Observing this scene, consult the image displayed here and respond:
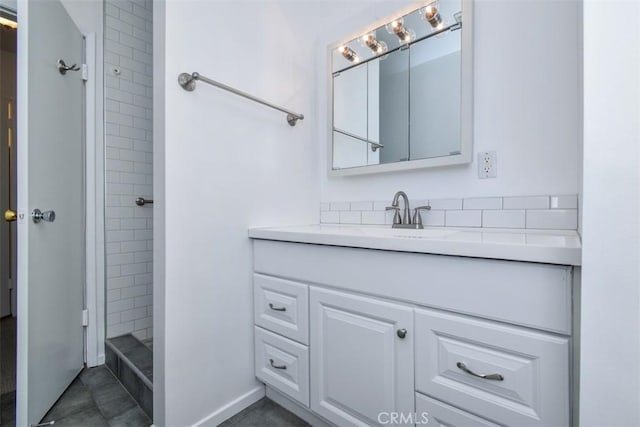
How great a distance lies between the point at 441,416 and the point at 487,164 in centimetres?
99

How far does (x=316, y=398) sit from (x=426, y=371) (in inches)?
20.3

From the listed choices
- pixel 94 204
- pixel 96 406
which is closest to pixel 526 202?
pixel 96 406

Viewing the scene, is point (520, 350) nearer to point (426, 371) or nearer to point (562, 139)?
point (426, 371)

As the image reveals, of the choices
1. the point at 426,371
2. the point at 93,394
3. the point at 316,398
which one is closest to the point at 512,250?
the point at 426,371

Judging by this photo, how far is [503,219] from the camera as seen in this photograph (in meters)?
1.27

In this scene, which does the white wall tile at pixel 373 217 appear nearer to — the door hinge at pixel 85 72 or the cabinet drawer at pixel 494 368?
the cabinet drawer at pixel 494 368

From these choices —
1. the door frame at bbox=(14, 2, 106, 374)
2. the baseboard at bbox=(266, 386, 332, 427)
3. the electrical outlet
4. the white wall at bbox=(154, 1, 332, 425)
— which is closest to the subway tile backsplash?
the electrical outlet

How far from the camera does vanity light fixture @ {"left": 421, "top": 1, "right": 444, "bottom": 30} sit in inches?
56.2

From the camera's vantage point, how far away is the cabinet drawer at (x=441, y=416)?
2.80 ft

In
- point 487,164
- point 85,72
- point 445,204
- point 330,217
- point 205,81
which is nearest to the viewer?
point 205,81

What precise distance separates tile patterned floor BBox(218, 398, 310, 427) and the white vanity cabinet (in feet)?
0.44

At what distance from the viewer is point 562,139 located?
115cm

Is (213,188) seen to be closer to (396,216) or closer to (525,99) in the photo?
(396,216)

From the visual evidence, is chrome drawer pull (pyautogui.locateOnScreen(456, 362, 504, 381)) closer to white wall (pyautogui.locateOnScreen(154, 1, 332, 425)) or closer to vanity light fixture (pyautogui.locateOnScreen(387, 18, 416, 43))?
white wall (pyautogui.locateOnScreen(154, 1, 332, 425))
